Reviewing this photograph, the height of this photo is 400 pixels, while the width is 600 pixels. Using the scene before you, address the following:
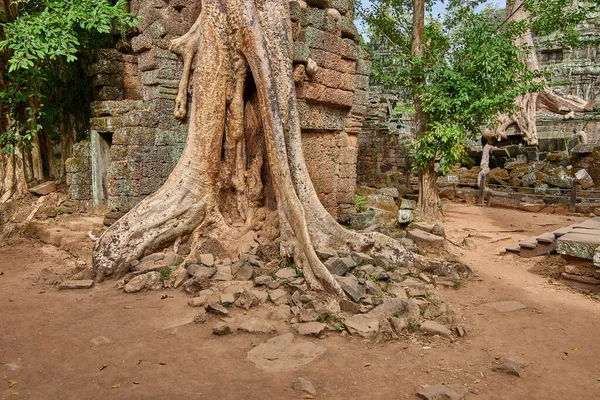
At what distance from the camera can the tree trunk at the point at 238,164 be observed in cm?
455

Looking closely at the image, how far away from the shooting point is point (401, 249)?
482 centimetres

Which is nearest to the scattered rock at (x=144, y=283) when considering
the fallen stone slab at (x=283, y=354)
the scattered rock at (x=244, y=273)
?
the scattered rock at (x=244, y=273)

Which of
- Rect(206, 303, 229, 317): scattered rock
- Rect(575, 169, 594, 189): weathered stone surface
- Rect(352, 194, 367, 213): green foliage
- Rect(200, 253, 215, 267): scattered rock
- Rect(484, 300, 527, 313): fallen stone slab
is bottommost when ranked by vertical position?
Rect(484, 300, 527, 313): fallen stone slab

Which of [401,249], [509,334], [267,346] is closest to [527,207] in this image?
[401,249]

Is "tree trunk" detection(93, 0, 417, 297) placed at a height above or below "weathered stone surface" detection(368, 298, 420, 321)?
above

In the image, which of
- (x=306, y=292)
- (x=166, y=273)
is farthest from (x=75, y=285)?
(x=306, y=292)

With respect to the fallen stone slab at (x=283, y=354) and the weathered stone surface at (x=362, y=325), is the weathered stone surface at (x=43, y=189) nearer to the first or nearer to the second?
the fallen stone slab at (x=283, y=354)

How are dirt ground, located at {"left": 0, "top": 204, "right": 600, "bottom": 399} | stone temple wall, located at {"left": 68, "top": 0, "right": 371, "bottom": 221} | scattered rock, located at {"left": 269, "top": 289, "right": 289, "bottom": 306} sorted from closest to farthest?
dirt ground, located at {"left": 0, "top": 204, "right": 600, "bottom": 399}
scattered rock, located at {"left": 269, "top": 289, "right": 289, "bottom": 306}
stone temple wall, located at {"left": 68, "top": 0, "right": 371, "bottom": 221}

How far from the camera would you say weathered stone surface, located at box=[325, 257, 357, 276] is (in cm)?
407

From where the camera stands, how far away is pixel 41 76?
6.66 m

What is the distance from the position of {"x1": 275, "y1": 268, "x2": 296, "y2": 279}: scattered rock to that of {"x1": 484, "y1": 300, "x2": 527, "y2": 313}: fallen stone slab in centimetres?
189

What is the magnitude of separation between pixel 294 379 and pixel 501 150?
538 inches

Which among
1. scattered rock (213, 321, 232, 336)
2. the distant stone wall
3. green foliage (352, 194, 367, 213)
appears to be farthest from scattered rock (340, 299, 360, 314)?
the distant stone wall

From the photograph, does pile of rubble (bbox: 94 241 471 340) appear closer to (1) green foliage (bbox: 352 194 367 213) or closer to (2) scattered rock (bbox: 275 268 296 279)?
→ (2) scattered rock (bbox: 275 268 296 279)
